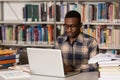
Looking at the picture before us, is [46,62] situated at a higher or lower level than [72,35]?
lower

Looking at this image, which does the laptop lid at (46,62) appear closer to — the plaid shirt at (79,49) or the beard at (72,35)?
the plaid shirt at (79,49)

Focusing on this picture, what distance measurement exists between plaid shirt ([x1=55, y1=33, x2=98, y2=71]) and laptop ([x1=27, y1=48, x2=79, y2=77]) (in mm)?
584

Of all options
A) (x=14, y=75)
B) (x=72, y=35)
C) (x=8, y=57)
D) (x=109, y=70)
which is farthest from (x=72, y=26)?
(x=109, y=70)

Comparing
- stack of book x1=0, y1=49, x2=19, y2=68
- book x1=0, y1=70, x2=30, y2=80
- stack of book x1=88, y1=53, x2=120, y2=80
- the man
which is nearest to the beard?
the man

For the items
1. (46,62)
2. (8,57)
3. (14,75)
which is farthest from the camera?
(8,57)

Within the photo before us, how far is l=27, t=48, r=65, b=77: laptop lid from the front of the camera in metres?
2.23

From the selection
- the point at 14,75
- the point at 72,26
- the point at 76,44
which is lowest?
the point at 14,75

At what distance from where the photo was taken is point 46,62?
228 cm

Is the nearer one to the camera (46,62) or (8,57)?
(46,62)

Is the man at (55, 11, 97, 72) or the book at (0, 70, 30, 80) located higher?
the man at (55, 11, 97, 72)

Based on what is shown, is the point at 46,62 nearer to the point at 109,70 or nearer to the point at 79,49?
the point at 109,70

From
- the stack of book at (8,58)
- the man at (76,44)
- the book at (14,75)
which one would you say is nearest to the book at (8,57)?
the stack of book at (8,58)

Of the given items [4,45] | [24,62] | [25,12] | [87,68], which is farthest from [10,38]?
[87,68]

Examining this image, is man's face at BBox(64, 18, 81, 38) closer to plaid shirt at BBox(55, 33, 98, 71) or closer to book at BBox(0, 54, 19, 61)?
plaid shirt at BBox(55, 33, 98, 71)
